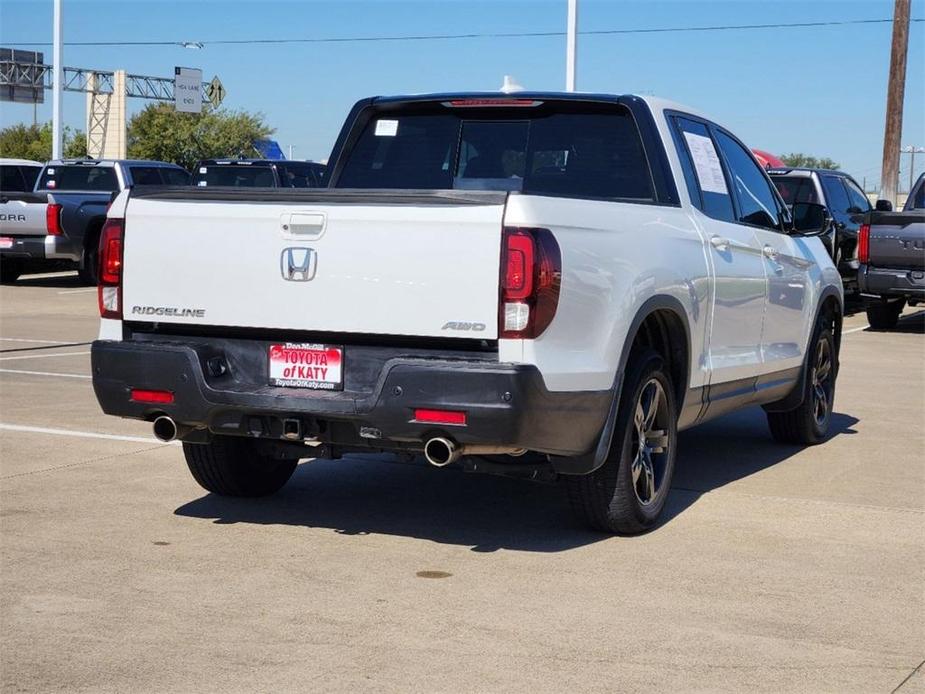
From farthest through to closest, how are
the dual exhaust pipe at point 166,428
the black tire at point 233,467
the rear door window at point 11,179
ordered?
1. the rear door window at point 11,179
2. the black tire at point 233,467
3. the dual exhaust pipe at point 166,428

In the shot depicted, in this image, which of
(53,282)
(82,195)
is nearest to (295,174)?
(82,195)

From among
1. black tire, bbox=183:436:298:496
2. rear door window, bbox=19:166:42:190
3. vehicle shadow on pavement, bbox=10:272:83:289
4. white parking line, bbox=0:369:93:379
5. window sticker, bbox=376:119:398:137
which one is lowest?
vehicle shadow on pavement, bbox=10:272:83:289

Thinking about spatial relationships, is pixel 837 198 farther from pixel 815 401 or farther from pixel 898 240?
pixel 815 401

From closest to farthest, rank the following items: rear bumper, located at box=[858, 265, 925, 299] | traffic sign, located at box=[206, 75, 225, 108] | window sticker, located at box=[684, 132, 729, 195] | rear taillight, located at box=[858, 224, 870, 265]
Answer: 1. window sticker, located at box=[684, 132, 729, 195]
2. rear bumper, located at box=[858, 265, 925, 299]
3. rear taillight, located at box=[858, 224, 870, 265]
4. traffic sign, located at box=[206, 75, 225, 108]

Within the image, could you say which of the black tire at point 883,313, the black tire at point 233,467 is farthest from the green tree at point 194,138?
the black tire at point 233,467

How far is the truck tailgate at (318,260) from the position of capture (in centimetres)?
559

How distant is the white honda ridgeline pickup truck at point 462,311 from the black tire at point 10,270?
61.2ft

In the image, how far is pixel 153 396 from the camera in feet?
20.1

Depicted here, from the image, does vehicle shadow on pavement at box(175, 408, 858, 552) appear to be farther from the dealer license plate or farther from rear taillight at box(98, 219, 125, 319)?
rear taillight at box(98, 219, 125, 319)

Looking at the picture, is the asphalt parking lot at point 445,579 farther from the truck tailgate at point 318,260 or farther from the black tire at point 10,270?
the black tire at point 10,270

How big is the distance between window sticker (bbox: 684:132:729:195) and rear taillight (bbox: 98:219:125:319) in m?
2.91

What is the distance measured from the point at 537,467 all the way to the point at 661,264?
1.12 metres

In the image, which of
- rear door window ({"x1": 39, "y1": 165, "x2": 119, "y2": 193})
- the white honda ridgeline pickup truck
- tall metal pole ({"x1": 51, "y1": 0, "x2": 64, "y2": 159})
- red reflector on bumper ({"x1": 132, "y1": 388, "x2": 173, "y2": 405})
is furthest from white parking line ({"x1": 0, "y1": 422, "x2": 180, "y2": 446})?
tall metal pole ({"x1": 51, "y1": 0, "x2": 64, "y2": 159})

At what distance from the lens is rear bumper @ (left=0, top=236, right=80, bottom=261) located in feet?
73.8
